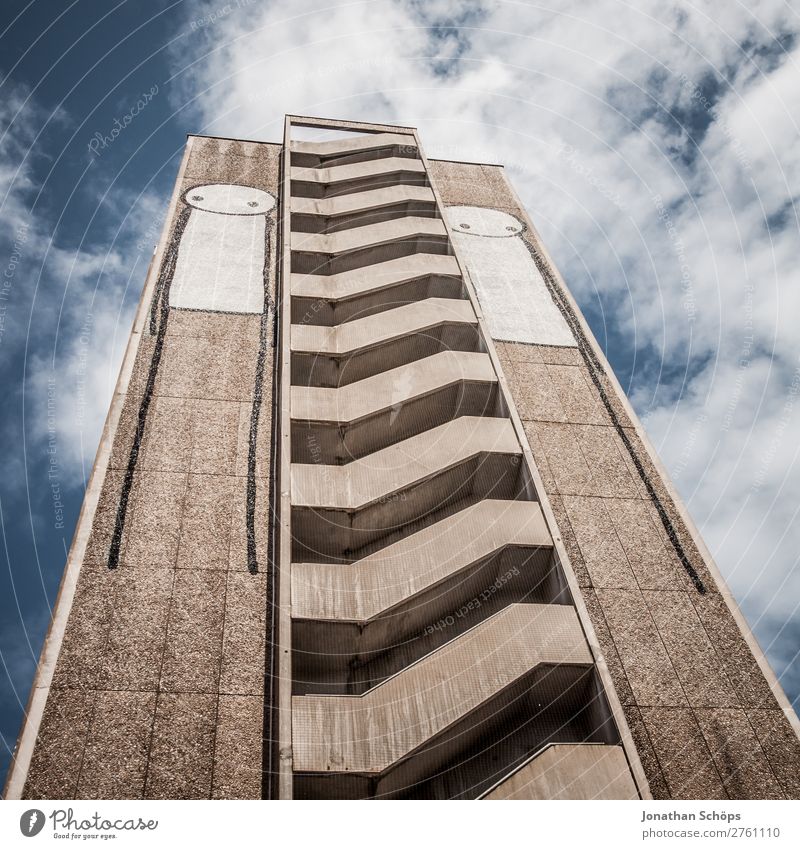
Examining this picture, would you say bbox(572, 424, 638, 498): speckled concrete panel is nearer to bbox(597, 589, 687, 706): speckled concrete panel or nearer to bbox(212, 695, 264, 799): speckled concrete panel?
bbox(597, 589, 687, 706): speckled concrete panel

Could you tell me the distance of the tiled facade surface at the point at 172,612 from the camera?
834 centimetres

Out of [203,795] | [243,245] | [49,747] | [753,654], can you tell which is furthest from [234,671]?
[243,245]

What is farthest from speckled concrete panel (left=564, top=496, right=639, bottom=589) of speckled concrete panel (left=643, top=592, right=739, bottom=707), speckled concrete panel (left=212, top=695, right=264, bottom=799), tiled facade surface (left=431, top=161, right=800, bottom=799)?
speckled concrete panel (left=212, top=695, right=264, bottom=799)

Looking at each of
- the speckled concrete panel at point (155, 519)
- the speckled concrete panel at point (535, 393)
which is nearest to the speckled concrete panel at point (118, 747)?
the speckled concrete panel at point (155, 519)

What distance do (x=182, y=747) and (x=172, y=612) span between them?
6.54 feet

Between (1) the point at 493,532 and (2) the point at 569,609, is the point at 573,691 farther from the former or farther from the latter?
(1) the point at 493,532

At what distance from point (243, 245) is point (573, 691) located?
46.9 feet

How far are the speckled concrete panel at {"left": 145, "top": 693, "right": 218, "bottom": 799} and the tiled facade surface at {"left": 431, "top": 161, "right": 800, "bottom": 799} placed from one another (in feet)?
19.3

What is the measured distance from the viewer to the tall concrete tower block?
28.1 feet

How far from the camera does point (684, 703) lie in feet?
32.2

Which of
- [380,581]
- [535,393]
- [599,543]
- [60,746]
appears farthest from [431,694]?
[535,393]

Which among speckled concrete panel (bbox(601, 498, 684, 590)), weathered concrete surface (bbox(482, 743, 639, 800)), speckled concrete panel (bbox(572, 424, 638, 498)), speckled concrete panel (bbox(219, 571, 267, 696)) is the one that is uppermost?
speckled concrete panel (bbox(572, 424, 638, 498))

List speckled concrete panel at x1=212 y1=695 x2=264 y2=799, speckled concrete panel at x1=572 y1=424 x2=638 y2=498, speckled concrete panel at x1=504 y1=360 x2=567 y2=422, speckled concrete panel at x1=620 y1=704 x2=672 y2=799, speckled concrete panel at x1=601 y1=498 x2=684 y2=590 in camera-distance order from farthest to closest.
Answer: speckled concrete panel at x1=504 y1=360 x2=567 y2=422 → speckled concrete panel at x1=572 y1=424 x2=638 y2=498 → speckled concrete panel at x1=601 y1=498 x2=684 y2=590 → speckled concrete panel at x1=620 y1=704 x2=672 y2=799 → speckled concrete panel at x1=212 y1=695 x2=264 y2=799

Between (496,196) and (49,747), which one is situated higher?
(496,196)
